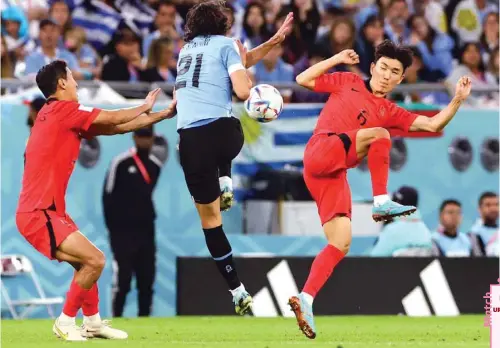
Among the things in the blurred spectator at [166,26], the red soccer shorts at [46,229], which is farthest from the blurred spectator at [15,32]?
the red soccer shorts at [46,229]

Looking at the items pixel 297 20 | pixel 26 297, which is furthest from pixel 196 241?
pixel 297 20

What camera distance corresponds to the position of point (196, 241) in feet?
56.6

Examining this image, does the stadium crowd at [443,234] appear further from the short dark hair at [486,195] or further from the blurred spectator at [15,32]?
the blurred spectator at [15,32]

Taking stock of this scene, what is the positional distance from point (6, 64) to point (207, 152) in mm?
6299

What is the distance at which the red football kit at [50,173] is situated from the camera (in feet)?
35.9

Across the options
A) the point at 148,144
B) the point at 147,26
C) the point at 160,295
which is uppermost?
the point at 147,26

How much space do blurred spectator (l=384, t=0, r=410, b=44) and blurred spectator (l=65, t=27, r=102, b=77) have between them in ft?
14.7

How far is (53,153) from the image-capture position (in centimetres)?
1107

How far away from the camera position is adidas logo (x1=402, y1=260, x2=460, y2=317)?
16.0 meters

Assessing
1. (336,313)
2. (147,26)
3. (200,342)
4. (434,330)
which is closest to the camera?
(200,342)

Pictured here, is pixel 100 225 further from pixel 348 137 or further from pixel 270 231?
pixel 348 137

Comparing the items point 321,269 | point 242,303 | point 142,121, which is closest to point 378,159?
point 321,269

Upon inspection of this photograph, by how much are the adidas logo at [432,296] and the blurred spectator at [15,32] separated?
18.8 ft

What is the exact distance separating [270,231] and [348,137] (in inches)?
238
